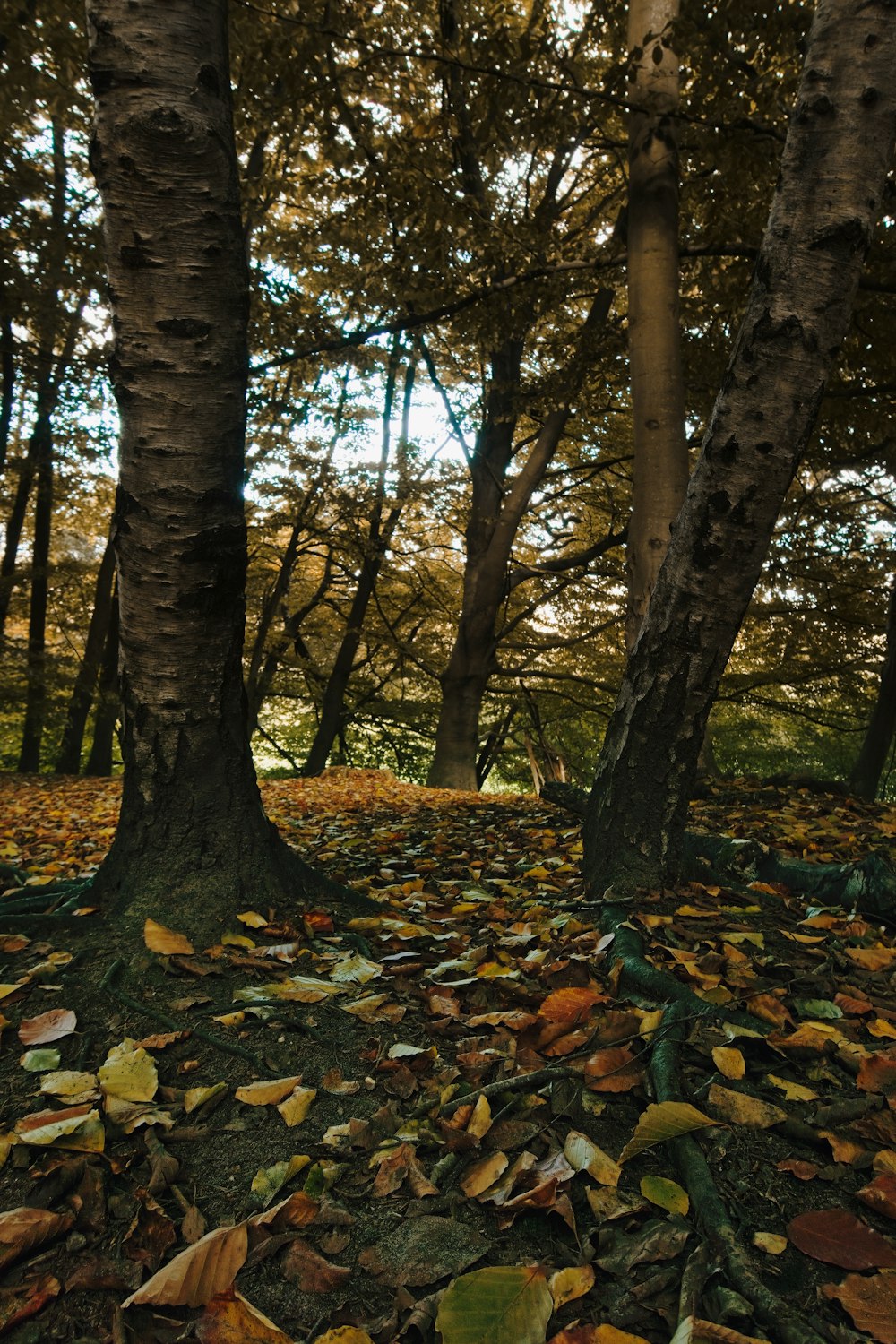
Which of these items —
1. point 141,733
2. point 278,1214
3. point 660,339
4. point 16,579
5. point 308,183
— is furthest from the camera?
point 16,579

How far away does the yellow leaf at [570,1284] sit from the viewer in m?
1.15

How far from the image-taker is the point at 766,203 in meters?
5.42

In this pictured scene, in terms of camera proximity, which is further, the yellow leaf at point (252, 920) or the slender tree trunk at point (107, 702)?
the slender tree trunk at point (107, 702)

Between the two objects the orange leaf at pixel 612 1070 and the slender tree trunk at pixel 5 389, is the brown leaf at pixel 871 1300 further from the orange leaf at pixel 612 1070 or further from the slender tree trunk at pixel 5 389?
the slender tree trunk at pixel 5 389

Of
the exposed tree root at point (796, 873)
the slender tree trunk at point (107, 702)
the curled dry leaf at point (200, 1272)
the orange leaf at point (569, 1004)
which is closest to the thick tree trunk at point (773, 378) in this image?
the exposed tree root at point (796, 873)

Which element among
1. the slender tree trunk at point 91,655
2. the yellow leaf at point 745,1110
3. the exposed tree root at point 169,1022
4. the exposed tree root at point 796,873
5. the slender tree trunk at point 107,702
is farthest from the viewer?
the slender tree trunk at point 91,655

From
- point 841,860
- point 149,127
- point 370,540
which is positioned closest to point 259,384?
point 370,540

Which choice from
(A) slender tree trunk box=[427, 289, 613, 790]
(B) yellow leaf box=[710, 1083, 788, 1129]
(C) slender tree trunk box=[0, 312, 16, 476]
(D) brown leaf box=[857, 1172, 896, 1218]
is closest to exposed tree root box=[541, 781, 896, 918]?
(B) yellow leaf box=[710, 1083, 788, 1129]

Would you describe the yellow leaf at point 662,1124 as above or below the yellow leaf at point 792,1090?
above

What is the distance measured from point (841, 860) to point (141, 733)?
3.32 m

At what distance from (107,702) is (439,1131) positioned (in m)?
10.9

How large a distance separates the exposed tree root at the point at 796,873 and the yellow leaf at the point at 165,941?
6.30 ft

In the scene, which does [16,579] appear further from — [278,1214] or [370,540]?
[278,1214]

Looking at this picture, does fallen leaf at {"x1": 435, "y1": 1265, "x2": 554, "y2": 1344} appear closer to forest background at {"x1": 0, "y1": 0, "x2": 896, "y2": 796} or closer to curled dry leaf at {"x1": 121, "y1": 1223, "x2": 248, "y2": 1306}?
curled dry leaf at {"x1": 121, "y1": 1223, "x2": 248, "y2": 1306}
